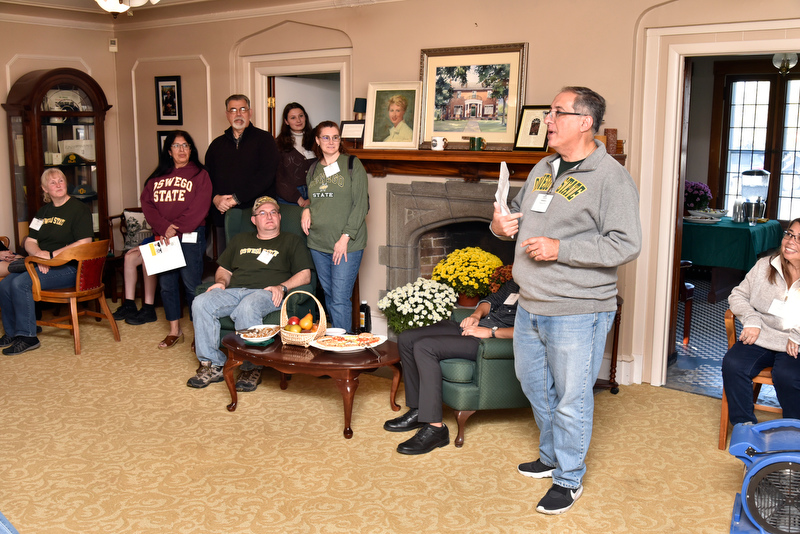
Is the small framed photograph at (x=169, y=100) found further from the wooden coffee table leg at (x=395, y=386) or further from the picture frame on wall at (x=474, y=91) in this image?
the wooden coffee table leg at (x=395, y=386)

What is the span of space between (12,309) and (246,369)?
6.84 ft

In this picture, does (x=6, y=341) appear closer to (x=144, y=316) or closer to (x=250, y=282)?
(x=144, y=316)

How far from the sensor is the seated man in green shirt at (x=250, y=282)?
4.70 metres

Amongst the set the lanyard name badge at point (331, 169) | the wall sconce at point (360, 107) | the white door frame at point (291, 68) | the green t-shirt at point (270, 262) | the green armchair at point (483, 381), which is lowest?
the green armchair at point (483, 381)

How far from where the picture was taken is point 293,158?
578cm

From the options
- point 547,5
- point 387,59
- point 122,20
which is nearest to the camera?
point 547,5

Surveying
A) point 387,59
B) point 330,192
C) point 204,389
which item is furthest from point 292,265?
point 387,59

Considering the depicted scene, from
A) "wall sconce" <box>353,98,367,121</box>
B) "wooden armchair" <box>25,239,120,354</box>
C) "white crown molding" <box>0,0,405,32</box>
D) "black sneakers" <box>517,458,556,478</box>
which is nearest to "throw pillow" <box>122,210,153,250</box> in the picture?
"wooden armchair" <box>25,239,120,354</box>

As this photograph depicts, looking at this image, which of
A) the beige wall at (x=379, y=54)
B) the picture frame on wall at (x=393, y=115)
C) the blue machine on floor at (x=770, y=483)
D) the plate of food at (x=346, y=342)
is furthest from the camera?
the picture frame on wall at (x=393, y=115)

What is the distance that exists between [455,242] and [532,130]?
1355mm

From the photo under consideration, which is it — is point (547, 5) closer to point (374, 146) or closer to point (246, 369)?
point (374, 146)

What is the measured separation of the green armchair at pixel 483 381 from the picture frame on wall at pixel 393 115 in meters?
2.00

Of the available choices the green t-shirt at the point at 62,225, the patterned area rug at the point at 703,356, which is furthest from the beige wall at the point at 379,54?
the green t-shirt at the point at 62,225

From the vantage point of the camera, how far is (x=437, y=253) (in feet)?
18.9
